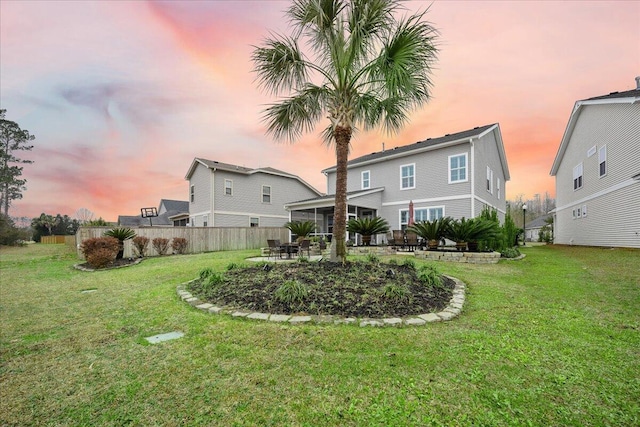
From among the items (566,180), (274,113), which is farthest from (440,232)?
(566,180)

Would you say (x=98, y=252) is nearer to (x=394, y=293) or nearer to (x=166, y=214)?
(x=394, y=293)

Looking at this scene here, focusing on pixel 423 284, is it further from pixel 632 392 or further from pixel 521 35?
pixel 521 35

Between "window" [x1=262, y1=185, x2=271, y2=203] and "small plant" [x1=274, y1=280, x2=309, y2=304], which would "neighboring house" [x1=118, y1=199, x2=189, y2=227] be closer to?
"window" [x1=262, y1=185, x2=271, y2=203]

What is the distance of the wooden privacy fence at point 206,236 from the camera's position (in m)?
13.3

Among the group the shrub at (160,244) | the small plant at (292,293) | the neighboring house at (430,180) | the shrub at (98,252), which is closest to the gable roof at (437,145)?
the neighboring house at (430,180)

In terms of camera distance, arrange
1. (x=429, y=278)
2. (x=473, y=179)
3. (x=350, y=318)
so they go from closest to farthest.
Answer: (x=350, y=318) < (x=429, y=278) < (x=473, y=179)

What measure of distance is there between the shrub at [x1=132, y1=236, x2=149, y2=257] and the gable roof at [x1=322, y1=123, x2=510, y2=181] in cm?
1334

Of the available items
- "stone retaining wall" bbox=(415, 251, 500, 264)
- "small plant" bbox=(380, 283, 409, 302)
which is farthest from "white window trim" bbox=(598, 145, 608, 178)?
"small plant" bbox=(380, 283, 409, 302)

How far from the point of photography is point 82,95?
11141 mm

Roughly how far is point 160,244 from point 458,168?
1675cm

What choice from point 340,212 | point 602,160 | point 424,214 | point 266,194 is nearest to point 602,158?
point 602,160

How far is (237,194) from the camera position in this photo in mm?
21125

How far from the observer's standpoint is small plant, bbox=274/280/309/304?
4.35 meters

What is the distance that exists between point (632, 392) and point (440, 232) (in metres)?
8.99
